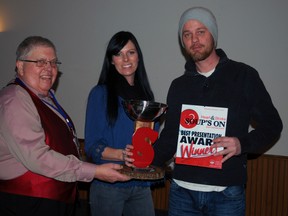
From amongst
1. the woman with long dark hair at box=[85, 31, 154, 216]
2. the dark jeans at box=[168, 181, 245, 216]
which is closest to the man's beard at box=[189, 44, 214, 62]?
the woman with long dark hair at box=[85, 31, 154, 216]

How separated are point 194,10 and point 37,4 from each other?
2856 mm

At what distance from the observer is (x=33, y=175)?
5.44 feet

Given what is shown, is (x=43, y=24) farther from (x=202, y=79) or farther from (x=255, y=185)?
(x=255, y=185)

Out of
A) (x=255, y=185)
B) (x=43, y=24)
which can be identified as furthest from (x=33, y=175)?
(x=43, y=24)

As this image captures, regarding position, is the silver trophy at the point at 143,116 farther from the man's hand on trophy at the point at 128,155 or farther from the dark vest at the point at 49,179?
the dark vest at the point at 49,179

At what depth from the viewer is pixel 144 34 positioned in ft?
12.0

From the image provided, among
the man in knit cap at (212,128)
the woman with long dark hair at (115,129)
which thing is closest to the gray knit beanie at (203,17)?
the man in knit cap at (212,128)

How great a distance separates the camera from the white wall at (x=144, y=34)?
3279mm

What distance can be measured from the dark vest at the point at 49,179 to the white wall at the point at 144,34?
196 centimetres

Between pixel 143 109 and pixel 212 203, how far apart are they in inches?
25.6

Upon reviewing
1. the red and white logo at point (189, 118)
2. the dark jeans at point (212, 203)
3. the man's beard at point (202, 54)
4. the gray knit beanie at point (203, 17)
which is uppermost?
the gray knit beanie at point (203, 17)

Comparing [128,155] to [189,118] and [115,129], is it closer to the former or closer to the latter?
[115,129]

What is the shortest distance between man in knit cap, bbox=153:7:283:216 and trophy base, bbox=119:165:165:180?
123 millimetres

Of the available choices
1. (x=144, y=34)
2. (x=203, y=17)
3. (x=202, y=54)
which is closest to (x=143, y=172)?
(x=202, y=54)
